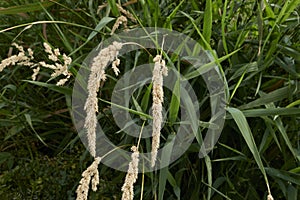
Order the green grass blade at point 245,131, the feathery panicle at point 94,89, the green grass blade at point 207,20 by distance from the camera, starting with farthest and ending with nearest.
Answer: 1. the green grass blade at point 207,20
2. the green grass blade at point 245,131
3. the feathery panicle at point 94,89

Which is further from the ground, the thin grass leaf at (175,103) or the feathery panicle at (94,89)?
the feathery panicle at (94,89)

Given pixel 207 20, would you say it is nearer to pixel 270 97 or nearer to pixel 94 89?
pixel 270 97

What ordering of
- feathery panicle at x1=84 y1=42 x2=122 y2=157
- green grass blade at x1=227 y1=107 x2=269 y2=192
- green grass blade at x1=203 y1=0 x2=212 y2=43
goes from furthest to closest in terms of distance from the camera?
green grass blade at x1=203 y1=0 x2=212 y2=43, green grass blade at x1=227 y1=107 x2=269 y2=192, feathery panicle at x1=84 y1=42 x2=122 y2=157

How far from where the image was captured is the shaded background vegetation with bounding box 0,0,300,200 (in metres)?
0.85

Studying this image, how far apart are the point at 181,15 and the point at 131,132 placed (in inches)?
10.5

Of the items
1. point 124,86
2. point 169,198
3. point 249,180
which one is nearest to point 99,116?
point 124,86

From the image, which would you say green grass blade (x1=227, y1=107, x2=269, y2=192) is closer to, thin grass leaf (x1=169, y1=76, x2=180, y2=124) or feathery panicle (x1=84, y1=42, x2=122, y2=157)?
thin grass leaf (x1=169, y1=76, x2=180, y2=124)

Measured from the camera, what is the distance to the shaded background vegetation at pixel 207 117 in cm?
85

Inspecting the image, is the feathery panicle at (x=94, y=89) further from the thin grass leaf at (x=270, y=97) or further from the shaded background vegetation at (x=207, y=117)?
the thin grass leaf at (x=270, y=97)

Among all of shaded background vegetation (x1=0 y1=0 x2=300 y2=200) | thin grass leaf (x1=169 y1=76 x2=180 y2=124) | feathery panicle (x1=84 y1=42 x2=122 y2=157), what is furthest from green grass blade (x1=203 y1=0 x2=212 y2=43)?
feathery panicle (x1=84 y1=42 x2=122 y2=157)

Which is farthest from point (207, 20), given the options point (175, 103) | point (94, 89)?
point (94, 89)

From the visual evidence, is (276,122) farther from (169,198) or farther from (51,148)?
(51,148)

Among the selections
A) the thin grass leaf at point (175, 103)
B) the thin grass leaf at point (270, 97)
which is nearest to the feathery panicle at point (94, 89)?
the thin grass leaf at point (175, 103)

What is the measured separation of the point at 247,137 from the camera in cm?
72
